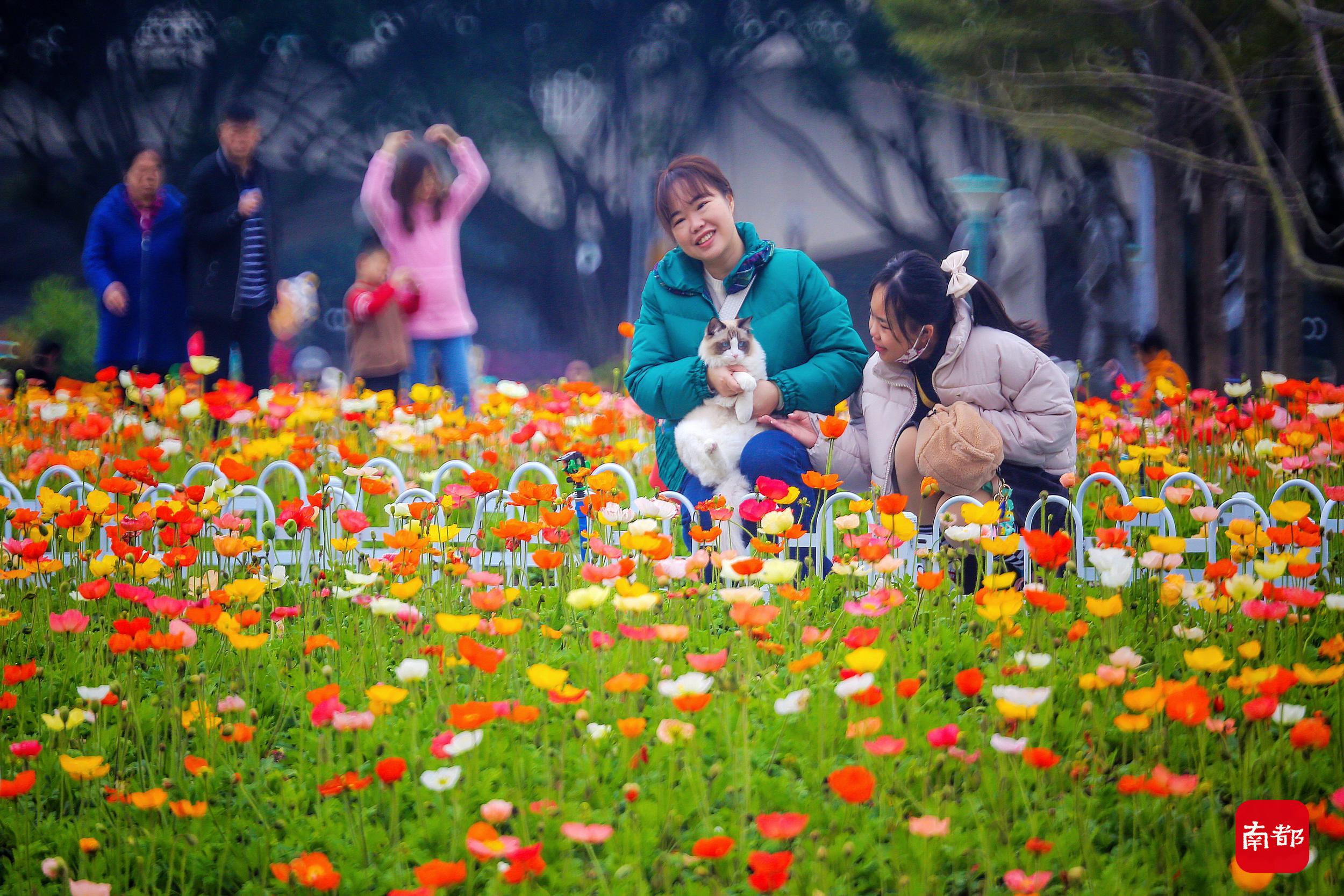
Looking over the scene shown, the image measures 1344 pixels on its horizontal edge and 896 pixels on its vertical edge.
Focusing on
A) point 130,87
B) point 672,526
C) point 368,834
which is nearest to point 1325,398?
point 672,526

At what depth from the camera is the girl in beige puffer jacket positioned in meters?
3.03

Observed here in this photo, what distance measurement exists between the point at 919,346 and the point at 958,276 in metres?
0.22

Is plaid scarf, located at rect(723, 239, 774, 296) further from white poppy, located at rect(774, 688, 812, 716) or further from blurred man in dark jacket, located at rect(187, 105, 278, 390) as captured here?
blurred man in dark jacket, located at rect(187, 105, 278, 390)

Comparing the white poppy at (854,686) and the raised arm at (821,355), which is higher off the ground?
the raised arm at (821,355)

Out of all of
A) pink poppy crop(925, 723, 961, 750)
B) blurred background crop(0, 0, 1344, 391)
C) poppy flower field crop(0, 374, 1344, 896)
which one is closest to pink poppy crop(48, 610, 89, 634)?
poppy flower field crop(0, 374, 1344, 896)

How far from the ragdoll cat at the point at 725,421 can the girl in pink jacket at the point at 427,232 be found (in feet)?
8.30

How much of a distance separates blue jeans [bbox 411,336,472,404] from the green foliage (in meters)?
3.87

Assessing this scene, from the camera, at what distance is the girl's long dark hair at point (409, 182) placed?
5535 mm

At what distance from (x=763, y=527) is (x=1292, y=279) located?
5.51 meters

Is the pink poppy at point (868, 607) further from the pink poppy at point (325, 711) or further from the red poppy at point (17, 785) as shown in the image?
the red poppy at point (17, 785)

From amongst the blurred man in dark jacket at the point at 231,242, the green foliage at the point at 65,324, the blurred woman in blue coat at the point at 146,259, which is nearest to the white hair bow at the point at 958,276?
the blurred man in dark jacket at the point at 231,242

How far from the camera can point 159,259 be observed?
5496 mm

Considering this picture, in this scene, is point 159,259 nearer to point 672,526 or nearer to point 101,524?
point 101,524

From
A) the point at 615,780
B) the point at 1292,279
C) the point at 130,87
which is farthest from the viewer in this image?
the point at 130,87
